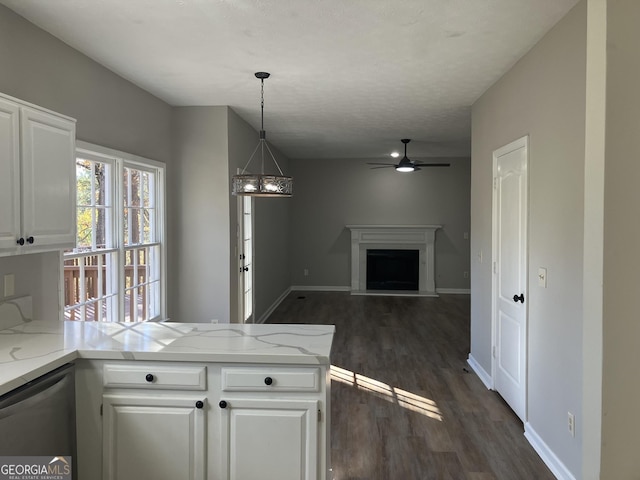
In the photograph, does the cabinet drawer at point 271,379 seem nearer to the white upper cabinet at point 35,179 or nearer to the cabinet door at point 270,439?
the cabinet door at point 270,439

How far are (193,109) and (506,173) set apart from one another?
3107 millimetres

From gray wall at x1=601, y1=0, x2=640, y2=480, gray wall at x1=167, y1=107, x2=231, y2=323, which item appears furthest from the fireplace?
gray wall at x1=601, y1=0, x2=640, y2=480

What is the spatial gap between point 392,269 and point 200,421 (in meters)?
7.62

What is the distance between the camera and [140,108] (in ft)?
13.2

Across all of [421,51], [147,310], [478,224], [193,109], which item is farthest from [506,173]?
[147,310]

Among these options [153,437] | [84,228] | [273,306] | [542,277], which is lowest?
[273,306]

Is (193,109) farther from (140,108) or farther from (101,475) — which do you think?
(101,475)

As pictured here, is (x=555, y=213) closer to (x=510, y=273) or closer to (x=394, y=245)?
(x=510, y=273)

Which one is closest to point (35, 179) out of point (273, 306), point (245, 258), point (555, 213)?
point (555, 213)

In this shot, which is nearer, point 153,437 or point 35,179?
point 153,437

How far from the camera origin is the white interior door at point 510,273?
329cm

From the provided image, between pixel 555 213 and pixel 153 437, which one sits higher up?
pixel 555 213

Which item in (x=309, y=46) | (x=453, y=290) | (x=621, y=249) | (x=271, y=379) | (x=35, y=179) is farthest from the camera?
(x=453, y=290)

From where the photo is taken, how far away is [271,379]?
197 centimetres
